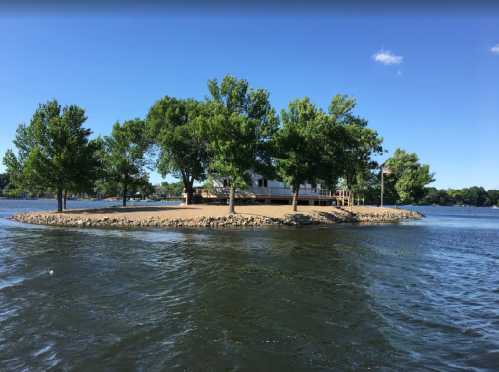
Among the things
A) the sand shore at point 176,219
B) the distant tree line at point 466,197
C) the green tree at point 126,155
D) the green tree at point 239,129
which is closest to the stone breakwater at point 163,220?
the sand shore at point 176,219

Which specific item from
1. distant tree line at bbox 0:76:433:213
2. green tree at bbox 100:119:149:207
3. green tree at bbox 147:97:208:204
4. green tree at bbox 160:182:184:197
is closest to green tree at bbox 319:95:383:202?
distant tree line at bbox 0:76:433:213

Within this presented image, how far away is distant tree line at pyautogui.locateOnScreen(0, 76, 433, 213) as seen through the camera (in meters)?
34.9

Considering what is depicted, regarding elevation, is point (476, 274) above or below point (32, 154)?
below

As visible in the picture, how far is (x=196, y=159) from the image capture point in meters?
48.5

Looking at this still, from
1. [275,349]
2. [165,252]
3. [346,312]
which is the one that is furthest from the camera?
[165,252]

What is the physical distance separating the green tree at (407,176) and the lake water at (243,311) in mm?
63994

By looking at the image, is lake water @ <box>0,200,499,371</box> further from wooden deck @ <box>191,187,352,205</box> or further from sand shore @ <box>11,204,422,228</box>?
wooden deck @ <box>191,187,352,205</box>

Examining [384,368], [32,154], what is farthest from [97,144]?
[384,368]

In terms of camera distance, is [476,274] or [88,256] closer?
[476,274]

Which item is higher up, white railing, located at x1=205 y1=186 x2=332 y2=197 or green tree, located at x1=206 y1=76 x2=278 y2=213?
green tree, located at x1=206 y1=76 x2=278 y2=213

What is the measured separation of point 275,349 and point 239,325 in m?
1.43

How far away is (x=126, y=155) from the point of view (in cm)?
4816

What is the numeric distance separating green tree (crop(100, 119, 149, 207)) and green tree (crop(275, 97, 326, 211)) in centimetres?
2005

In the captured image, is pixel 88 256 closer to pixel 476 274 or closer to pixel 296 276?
pixel 296 276
